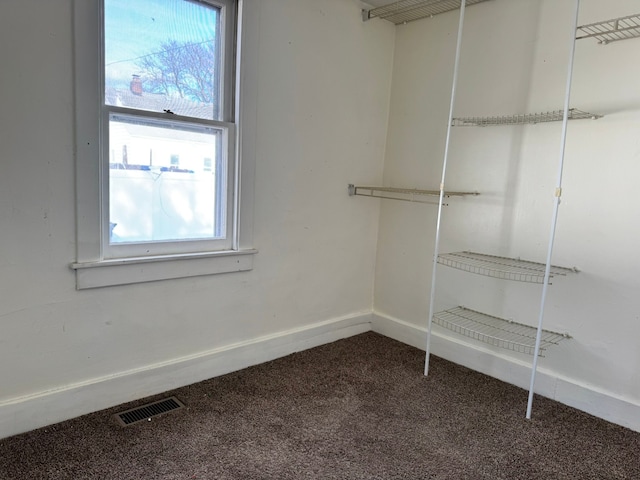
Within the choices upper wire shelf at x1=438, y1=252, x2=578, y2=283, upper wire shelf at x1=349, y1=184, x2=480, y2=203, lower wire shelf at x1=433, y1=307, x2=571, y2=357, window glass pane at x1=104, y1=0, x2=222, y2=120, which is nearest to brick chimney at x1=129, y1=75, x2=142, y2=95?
window glass pane at x1=104, y1=0, x2=222, y2=120

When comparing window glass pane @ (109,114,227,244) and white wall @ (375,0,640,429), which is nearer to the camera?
window glass pane @ (109,114,227,244)

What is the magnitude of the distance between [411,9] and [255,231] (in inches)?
68.9

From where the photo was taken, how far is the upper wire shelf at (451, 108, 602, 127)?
7.58ft

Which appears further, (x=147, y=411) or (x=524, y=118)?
(x=524, y=118)

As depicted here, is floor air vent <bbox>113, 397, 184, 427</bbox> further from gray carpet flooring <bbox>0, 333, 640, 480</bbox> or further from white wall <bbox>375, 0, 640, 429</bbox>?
white wall <bbox>375, 0, 640, 429</bbox>

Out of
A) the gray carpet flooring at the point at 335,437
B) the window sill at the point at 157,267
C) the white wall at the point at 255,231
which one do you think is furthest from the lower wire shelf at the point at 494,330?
the window sill at the point at 157,267

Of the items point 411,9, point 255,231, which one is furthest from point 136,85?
point 411,9

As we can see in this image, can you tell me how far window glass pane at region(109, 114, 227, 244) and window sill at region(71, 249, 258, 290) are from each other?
0.11 m

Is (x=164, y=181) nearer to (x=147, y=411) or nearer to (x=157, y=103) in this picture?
(x=157, y=103)

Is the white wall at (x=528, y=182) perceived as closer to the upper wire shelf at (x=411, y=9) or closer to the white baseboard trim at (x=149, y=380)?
the upper wire shelf at (x=411, y=9)

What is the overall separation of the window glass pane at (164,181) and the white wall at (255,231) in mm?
204

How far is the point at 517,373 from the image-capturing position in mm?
2646

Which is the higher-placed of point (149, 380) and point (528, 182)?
point (528, 182)

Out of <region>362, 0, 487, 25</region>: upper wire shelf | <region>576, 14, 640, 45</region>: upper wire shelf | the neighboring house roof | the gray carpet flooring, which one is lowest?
the gray carpet flooring
